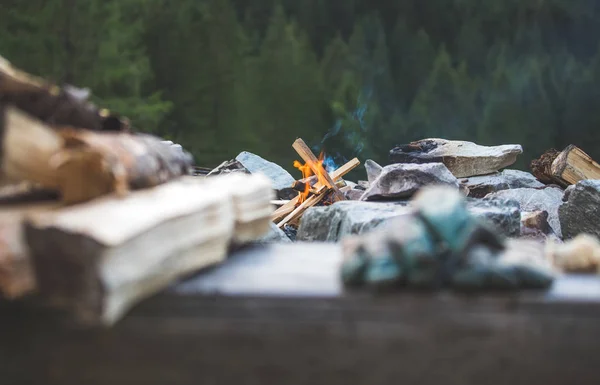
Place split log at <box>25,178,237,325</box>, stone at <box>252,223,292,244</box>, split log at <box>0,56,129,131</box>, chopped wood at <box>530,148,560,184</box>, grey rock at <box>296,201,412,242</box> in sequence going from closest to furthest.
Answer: split log at <box>25,178,237,325</box> < split log at <box>0,56,129,131</box> < grey rock at <box>296,201,412,242</box> < stone at <box>252,223,292,244</box> < chopped wood at <box>530,148,560,184</box>

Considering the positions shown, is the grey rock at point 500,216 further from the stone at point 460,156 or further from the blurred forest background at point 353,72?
the blurred forest background at point 353,72

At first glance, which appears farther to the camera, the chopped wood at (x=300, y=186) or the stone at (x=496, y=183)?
the stone at (x=496, y=183)

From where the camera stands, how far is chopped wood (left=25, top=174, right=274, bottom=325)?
119 cm

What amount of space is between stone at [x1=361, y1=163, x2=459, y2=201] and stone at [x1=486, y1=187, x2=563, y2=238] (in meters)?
1.33

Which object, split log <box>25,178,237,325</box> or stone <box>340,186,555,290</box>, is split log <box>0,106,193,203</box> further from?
stone <box>340,186,555,290</box>

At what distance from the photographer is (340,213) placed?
322 cm

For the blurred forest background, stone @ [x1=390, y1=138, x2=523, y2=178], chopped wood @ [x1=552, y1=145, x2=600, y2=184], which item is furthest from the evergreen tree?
chopped wood @ [x1=552, y1=145, x2=600, y2=184]

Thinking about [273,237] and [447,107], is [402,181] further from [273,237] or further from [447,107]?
[447,107]

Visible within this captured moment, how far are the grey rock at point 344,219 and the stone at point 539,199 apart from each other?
197 cm

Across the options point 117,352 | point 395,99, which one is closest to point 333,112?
point 395,99

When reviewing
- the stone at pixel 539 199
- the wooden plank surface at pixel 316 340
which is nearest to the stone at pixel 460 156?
the stone at pixel 539 199

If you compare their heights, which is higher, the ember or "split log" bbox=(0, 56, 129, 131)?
"split log" bbox=(0, 56, 129, 131)

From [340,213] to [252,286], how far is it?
71.9 inches

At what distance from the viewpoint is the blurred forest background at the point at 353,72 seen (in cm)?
779
